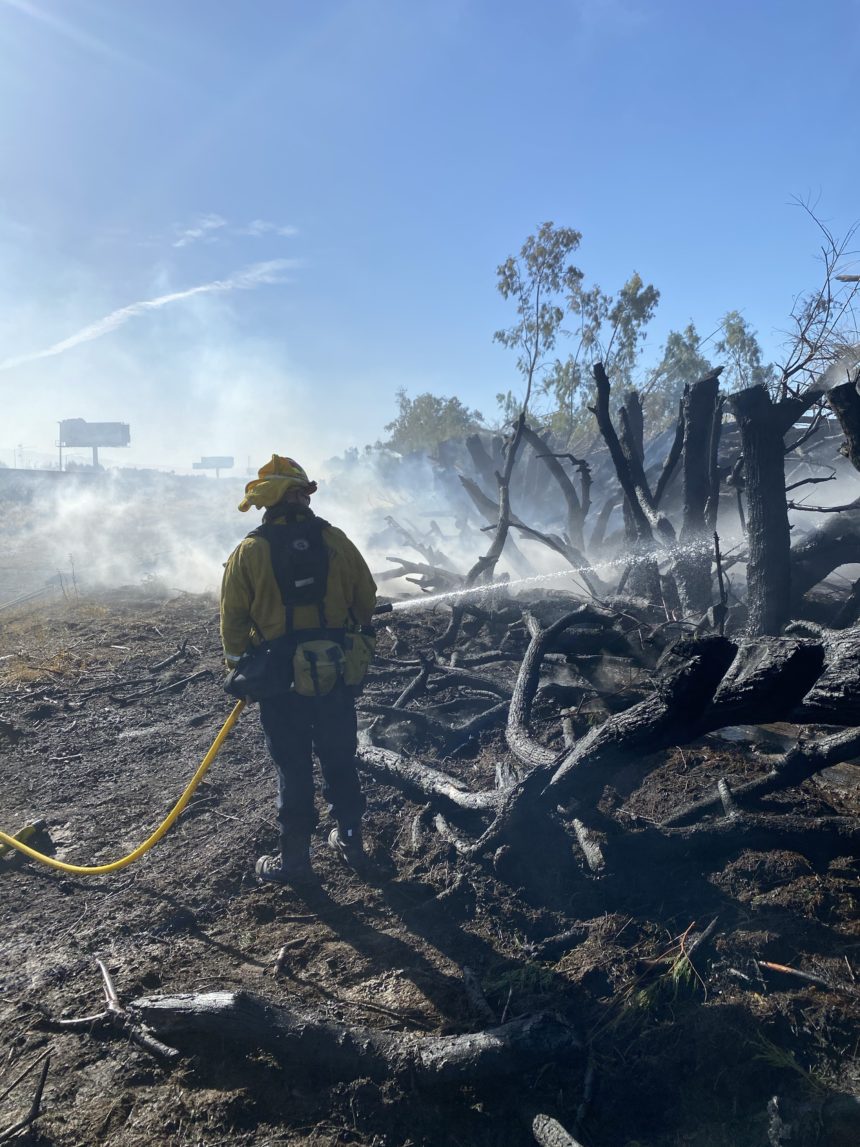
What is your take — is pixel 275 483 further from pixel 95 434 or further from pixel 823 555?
pixel 95 434

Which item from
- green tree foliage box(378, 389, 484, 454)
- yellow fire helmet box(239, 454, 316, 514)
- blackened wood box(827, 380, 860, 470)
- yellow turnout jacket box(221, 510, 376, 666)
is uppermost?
green tree foliage box(378, 389, 484, 454)

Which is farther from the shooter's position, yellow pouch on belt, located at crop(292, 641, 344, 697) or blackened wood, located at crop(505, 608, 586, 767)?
blackened wood, located at crop(505, 608, 586, 767)

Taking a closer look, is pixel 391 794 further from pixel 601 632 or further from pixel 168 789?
pixel 601 632

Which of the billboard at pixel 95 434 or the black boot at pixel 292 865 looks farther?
the billboard at pixel 95 434

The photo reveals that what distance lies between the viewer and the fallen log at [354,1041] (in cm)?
224

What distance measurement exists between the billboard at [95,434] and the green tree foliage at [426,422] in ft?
72.4

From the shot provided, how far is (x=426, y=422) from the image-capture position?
47.2 meters

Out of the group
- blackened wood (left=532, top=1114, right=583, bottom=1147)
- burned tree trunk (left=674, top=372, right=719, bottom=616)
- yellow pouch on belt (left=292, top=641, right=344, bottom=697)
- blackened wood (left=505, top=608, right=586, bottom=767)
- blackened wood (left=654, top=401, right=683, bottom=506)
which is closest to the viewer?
blackened wood (left=532, top=1114, right=583, bottom=1147)

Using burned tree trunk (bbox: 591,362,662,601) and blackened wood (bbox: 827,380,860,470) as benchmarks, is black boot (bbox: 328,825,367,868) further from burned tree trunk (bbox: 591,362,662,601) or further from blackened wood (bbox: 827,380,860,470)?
burned tree trunk (bbox: 591,362,662,601)

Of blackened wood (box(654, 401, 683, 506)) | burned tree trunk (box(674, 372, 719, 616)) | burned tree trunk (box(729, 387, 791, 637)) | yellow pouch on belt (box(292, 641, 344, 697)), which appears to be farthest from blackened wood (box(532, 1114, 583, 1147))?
blackened wood (box(654, 401, 683, 506))

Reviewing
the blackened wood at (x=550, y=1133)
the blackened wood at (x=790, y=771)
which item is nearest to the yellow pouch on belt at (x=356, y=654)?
the blackened wood at (x=790, y=771)

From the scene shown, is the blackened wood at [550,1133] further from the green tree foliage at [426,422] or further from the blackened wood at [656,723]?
the green tree foliage at [426,422]

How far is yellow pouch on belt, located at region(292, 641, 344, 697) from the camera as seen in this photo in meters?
3.47

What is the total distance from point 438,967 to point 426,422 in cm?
4588
